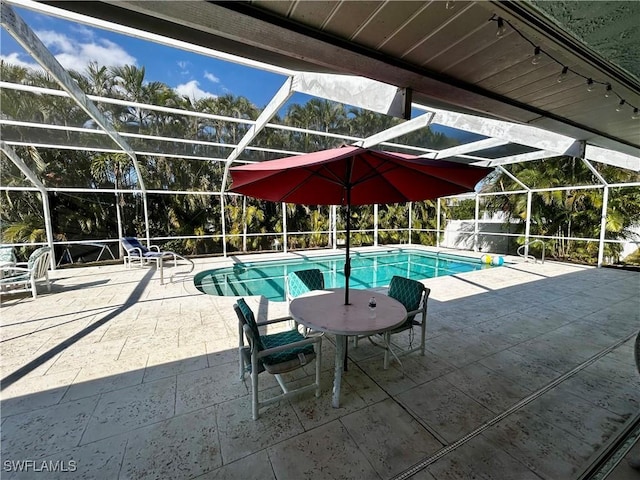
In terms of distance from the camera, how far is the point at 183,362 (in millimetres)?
3004

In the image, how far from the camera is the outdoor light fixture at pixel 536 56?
1824 mm

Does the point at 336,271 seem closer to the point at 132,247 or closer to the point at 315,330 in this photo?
the point at 132,247

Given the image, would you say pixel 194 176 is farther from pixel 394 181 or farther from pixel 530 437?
pixel 530 437

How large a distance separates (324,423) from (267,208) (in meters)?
11.4

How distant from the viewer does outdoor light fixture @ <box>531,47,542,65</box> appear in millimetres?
1824

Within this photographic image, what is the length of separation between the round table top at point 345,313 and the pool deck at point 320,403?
0.71 m

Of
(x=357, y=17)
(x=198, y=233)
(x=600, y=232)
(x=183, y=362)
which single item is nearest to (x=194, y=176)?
(x=198, y=233)

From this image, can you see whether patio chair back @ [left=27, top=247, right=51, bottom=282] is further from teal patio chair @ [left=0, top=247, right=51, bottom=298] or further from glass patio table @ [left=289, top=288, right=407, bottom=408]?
glass patio table @ [left=289, top=288, right=407, bottom=408]

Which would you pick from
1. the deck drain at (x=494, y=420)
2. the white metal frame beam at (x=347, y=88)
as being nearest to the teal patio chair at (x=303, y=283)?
the deck drain at (x=494, y=420)

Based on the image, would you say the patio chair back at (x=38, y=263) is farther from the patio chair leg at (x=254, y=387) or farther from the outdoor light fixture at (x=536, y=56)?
the outdoor light fixture at (x=536, y=56)

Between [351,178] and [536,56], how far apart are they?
5.73 feet

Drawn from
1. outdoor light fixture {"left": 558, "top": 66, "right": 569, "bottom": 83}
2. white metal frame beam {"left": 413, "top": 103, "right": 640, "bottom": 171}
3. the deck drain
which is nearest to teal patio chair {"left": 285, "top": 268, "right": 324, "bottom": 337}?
the deck drain

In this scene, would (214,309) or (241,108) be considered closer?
(214,309)

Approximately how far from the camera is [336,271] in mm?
9688
